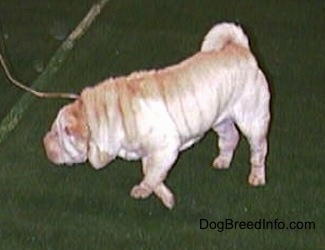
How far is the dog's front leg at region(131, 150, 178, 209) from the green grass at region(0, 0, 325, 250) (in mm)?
27

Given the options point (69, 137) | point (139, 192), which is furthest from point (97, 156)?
point (139, 192)

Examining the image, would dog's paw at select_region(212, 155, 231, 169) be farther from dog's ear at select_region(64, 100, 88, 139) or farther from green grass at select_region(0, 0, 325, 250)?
dog's ear at select_region(64, 100, 88, 139)

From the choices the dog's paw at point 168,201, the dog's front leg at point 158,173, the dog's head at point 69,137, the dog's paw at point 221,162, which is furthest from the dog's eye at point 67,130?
the dog's paw at point 221,162

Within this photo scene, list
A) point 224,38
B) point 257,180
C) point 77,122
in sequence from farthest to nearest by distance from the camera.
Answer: point 257,180
point 224,38
point 77,122

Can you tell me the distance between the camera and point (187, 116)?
6.53 ft

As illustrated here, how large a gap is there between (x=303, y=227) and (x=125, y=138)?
380mm

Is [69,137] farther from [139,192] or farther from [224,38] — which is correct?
[224,38]

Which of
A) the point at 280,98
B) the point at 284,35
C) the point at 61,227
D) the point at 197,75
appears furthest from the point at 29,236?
the point at 284,35

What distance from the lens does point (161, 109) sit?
197 cm

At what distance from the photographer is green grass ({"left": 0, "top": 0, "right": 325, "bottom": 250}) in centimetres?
205

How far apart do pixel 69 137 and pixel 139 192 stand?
249 mm

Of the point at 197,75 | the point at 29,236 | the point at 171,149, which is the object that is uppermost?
the point at 197,75

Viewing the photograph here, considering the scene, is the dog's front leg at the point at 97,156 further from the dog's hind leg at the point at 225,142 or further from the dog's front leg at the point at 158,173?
the dog's hind leg at the point at 225,142

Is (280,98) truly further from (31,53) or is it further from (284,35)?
(31,53)
